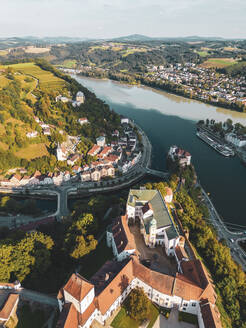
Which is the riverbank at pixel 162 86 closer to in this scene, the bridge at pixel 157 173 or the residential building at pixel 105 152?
the bridge at pixel 157 173

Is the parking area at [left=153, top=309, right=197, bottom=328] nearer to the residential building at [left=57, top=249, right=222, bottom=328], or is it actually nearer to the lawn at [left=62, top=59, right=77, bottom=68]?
the residential building at [left=57, top=249, right=222, bottom=328]

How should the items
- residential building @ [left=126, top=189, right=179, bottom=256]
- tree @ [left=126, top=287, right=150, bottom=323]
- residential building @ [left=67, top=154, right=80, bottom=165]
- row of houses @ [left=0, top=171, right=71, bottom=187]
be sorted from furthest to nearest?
residential building @ [left=67, top=154, right=80, bottom=165]
row of houses @ [left=0, top=171, right=71, bottom=187]
residential building @ [left=126, top=189, right=179, bottom=256]
tree @ [left=126, top=287, right=150, bottom=323]

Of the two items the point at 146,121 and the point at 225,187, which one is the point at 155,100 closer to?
the point at 146,121

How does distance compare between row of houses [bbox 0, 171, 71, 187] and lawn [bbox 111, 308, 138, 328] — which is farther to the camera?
row of houses [bbox 0, 171, 71, 187]

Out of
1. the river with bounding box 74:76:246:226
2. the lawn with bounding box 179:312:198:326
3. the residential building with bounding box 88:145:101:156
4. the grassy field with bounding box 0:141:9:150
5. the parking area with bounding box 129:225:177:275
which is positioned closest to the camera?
the lawn with bounding box 179:312:198:326

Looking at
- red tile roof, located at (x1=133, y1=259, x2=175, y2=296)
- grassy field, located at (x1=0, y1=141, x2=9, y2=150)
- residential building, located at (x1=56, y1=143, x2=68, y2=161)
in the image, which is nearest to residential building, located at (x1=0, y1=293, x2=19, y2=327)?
red tile roof, located at (x1=133, y1=259, x2=175, y2=296)

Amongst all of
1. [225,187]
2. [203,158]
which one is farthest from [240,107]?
[225,187]

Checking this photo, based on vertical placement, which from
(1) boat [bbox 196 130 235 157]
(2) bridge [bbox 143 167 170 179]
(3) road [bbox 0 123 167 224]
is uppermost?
(1) boat [bbox 196 130 235 157]

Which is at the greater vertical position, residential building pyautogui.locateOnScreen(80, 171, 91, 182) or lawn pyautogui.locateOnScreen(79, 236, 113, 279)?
lawn pyautogui.locateOnScreen(79, 236, 113, 279)
